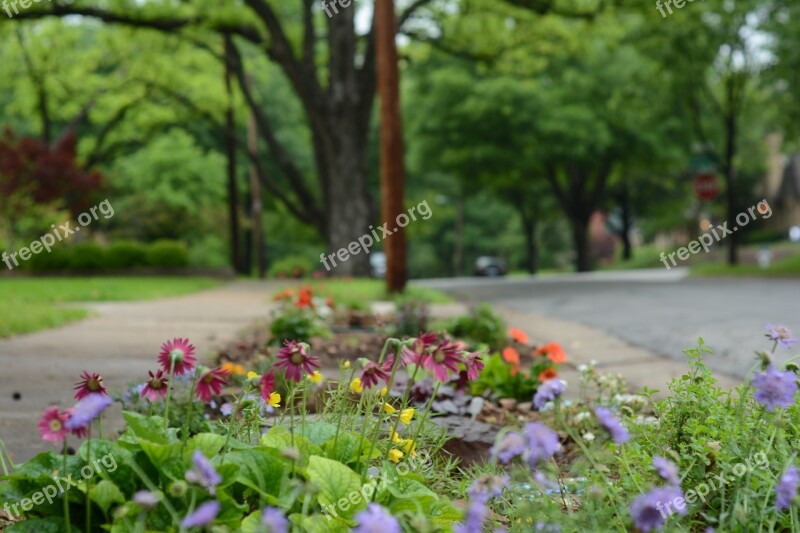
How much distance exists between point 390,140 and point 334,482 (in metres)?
Answer: 9.55

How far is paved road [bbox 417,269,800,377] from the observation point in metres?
6.36

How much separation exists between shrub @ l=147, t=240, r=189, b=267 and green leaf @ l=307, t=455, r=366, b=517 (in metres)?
22.2

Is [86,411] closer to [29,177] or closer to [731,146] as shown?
[29,177]

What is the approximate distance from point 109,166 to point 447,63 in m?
15.9

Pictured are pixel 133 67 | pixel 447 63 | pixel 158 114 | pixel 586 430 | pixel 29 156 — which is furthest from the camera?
pixel 447 63

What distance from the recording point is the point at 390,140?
1127 cm

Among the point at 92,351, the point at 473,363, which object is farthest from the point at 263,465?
the point at 92,351

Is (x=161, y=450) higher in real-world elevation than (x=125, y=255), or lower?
lower

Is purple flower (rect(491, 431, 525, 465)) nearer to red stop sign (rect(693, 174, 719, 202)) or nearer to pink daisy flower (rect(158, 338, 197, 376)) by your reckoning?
pink daisy flower (rect(158, 338, 197, 376))

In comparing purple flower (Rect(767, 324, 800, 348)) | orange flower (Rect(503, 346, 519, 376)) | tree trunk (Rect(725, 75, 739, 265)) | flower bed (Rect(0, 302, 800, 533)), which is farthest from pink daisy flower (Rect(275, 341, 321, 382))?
tree trunk (Rect(725, 75, 739, 265))

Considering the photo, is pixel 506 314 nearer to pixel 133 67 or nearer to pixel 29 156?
pixel 29 156

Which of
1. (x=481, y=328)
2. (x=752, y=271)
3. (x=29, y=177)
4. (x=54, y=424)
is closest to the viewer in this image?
(x=54, y=424)

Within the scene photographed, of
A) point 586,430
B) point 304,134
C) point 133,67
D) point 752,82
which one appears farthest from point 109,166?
point 586,430

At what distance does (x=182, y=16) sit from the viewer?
17359 millimetres
